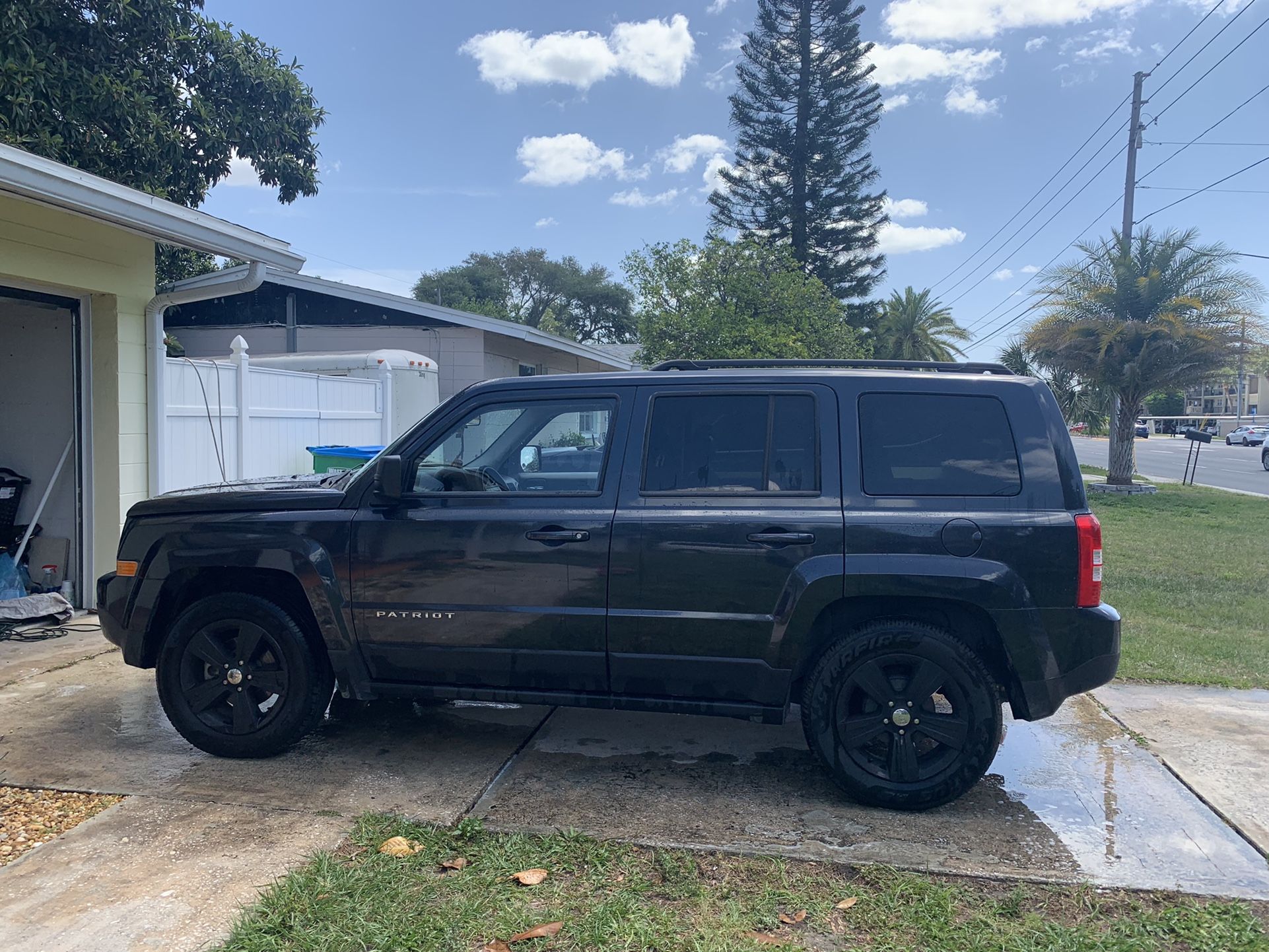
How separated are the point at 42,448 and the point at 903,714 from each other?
24.4ft

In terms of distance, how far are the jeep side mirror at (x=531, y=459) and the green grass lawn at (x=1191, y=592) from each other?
4326mm

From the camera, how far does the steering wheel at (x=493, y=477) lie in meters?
4.46

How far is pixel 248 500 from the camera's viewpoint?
4562 millimetres

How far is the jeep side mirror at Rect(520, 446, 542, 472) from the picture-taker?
14.6 ft

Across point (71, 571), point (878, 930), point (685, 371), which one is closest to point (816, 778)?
point (878, 930)

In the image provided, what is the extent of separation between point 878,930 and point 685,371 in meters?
2.58

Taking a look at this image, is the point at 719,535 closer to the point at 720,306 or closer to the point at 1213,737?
the point at 1213,737

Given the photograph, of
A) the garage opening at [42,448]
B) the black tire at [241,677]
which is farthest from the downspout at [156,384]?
the black tire at [241,677]

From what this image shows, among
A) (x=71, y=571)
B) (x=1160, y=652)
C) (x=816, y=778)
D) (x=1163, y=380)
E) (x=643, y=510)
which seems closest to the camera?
(x=643, y=510)

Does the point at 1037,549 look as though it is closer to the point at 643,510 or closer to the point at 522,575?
the point at 643,510

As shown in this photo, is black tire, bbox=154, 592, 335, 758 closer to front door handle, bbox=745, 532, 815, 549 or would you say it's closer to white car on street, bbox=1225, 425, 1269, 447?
front door handle, bbox=745, 532, 815, 549

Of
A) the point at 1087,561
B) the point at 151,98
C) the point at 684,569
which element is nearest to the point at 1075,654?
the point at 1087,561

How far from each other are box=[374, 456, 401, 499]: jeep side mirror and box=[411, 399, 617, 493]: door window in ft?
0.57

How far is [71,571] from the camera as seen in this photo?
7848 mm
